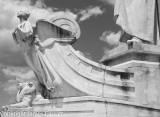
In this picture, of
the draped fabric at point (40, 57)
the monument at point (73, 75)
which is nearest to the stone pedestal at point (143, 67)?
the monument at point (73, 75)

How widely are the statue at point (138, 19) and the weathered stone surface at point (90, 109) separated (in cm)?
300

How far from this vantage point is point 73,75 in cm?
987

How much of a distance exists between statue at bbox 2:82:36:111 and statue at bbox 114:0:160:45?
13.5 ft

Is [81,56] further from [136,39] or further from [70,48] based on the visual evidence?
[136,39]

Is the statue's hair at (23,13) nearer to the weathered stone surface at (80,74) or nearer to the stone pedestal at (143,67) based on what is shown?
the weathered stone surface at (80,74)

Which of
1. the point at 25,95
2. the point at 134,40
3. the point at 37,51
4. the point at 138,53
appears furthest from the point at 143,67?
the point at 25,95

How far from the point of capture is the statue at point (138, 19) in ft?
36.9

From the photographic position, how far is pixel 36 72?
412 inches

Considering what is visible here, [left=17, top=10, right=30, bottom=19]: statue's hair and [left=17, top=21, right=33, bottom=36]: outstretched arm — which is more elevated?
[left=17, top=10, right=30, bottom=19]: statue's hair

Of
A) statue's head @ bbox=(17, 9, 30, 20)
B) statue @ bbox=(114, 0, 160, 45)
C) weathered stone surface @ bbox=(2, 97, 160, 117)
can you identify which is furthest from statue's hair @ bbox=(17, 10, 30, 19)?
statue @ bbox=(114, 0, 160, 45)

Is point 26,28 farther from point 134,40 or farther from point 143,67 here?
point 143,67

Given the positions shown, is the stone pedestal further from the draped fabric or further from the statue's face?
the statue's face

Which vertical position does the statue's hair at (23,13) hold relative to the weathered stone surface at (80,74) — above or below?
above

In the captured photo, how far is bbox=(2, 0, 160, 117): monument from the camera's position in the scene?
31.0 ft
